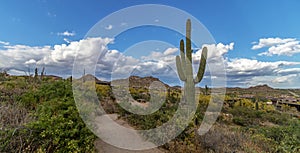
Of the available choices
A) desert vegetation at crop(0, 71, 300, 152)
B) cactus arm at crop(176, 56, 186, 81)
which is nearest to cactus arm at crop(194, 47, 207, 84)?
cactus arm at crop(176, 56, 186, 81)

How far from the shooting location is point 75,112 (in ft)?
14.4

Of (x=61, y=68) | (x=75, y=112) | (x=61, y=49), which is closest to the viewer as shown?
(x=75, y=112)

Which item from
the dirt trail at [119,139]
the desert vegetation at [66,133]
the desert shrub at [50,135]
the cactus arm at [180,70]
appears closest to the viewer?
the desert shrub at [50,135]

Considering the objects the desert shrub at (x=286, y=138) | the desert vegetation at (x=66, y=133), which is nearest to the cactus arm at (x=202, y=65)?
the desert vegetation at (x=66, y=133)

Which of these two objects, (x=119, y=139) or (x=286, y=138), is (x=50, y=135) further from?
(x=286, y=138)

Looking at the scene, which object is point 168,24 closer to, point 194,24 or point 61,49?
point 194,24

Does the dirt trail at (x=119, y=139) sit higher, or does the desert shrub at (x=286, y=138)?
the desert shrub at (x=286, y=138)

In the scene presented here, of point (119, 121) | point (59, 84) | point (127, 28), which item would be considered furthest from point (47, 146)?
point (119, 121)

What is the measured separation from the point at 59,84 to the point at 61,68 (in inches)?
220

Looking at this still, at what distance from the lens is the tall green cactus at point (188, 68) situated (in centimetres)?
867

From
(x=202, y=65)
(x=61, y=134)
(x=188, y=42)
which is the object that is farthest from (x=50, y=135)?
(x=202, y=65)

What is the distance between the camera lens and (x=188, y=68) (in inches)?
352

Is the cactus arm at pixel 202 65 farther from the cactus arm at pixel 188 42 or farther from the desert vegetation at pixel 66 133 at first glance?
the desert vegetation at pixel 66 133

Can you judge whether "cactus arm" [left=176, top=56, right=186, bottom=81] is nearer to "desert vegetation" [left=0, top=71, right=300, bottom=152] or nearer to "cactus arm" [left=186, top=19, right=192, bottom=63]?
"cactus arm" [left=186, top=19, right=192, bottom=63]
